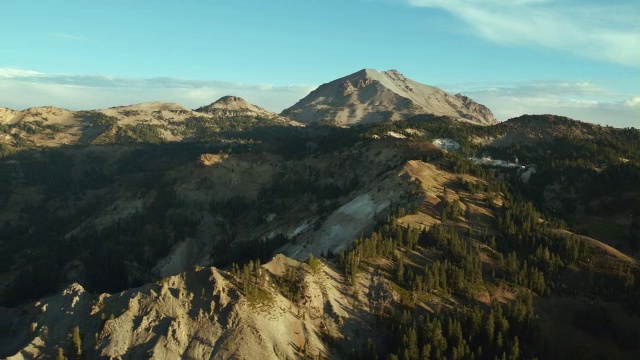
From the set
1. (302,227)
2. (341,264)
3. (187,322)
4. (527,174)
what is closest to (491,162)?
(527,174)

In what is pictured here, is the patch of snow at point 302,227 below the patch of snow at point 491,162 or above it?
below

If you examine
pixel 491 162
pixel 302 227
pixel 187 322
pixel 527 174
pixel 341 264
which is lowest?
pixel 302 227

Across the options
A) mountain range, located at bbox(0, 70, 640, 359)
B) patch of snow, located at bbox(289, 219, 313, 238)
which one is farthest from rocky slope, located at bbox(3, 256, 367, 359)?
patch of snow, located at bbox(289, 219, 313, 238)

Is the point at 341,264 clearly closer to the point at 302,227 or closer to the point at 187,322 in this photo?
the point at 187,322

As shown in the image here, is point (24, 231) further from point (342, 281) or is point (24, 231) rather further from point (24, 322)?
point (342, 281)

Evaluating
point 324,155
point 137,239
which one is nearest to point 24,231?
point 137,239

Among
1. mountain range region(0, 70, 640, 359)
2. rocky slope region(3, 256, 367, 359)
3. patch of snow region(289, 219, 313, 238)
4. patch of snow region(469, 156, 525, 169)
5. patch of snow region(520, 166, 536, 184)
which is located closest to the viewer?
rocky slope region(3, 256, 367, 359)

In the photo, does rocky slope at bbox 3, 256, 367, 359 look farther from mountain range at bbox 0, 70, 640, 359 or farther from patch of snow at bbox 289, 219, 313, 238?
patch of snow at bbox 289, 219, 313, 238

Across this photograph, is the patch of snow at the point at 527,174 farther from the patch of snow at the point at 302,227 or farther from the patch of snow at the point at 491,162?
the patch of snow at the point at 302,227

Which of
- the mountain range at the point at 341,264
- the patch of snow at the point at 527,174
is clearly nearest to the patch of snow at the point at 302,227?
the mountain range at the point at 341,264

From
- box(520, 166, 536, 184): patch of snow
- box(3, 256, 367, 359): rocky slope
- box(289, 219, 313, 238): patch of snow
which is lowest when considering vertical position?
box(289, 219, 313, 238): patch of snow

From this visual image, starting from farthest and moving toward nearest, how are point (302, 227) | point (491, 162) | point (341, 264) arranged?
point (491, 162), point (302, 227), point (341, 264)

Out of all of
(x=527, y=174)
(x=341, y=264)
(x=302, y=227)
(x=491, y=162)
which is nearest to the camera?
(x=341, y=264)
